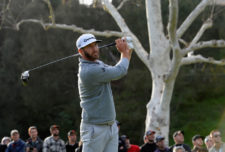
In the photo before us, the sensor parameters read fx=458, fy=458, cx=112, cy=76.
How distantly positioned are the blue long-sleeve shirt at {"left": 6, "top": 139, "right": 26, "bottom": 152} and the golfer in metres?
6.50

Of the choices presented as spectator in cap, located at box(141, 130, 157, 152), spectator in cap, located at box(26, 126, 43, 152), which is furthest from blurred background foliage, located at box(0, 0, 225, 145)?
spectator in cap, located at box(141, 130, 157, 152)

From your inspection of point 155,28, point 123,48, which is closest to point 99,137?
point 123,48

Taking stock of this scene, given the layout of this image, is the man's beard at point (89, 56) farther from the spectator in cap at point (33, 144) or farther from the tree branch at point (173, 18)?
the spectator in cap at point (33, 144)

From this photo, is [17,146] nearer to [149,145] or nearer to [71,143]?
[71,143]

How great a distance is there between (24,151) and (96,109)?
6.69 meters

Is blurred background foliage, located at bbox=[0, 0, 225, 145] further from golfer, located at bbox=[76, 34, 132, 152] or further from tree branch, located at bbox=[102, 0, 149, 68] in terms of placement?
golfer, located at bbox=[76, 34, 132, 152]

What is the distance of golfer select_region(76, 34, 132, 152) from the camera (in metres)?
4.97

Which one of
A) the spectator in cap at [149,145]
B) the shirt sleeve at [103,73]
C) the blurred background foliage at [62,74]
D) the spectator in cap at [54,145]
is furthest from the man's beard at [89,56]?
the blurred background foliage at [62,74]

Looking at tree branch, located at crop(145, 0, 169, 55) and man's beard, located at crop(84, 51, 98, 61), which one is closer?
man's beard, located at crop(84, 51, 98, 61)

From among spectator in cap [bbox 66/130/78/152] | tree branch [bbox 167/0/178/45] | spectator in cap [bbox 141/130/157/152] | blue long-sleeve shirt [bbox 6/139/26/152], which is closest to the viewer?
tree branch [bbox 167/0/178/45]

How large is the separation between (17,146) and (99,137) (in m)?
6.72

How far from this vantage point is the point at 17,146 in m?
11.3

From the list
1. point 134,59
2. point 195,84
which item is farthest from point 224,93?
point 134,59

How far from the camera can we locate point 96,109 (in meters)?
4.99
